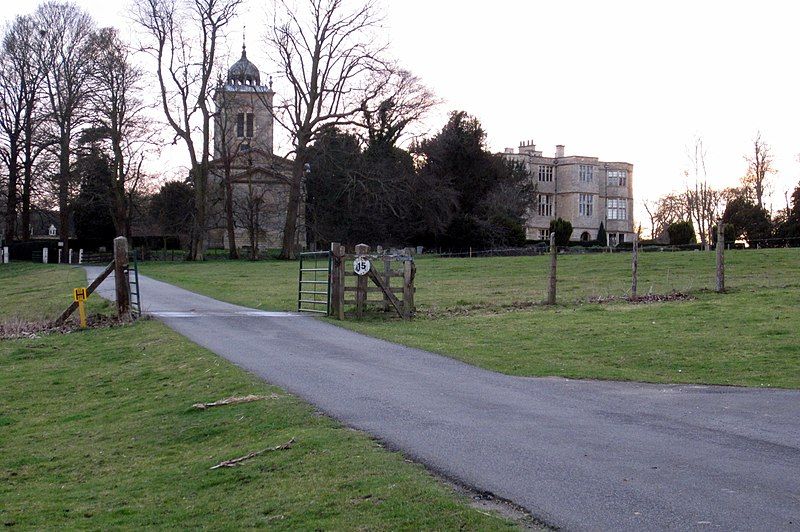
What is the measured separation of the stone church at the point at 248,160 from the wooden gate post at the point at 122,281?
3900 centimetres

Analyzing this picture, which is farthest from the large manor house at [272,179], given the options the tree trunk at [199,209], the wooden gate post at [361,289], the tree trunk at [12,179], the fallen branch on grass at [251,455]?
the fallen branch on grass at [251,455]

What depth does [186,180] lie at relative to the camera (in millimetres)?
70812

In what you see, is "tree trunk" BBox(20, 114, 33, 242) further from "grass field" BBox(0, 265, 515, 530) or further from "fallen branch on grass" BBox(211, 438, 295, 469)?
"fallen branch on grass" BBox(211, 438, 295, 469)

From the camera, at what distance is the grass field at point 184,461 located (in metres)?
7.14

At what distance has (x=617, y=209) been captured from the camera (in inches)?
4343

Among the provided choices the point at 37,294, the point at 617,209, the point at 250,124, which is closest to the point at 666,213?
the point at 617,209

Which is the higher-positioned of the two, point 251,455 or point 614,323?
point 614,323

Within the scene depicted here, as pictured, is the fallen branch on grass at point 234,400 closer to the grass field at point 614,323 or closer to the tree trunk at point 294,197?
the grass field at point 614,323

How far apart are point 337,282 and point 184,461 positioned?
1341 cm

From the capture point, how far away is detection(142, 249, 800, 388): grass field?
14453 mm

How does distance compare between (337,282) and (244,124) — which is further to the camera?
(244,124)

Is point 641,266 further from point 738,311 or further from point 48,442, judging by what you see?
point 48,442

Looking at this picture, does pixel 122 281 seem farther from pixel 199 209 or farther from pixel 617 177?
pixel 617 177

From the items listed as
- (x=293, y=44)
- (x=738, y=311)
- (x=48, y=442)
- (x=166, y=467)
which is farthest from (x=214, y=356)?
(x=293, y=44)
